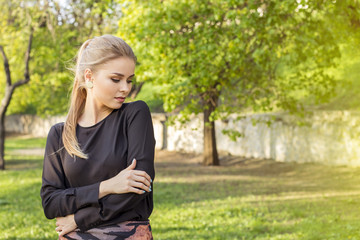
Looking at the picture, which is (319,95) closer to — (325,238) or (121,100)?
(325,238)

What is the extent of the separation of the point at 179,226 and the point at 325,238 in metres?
2.52

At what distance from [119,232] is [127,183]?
10.3 inches

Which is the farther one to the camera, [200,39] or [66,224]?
[200,39]

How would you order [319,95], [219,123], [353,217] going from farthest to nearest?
[219,123] < [319,95] < [353,217]

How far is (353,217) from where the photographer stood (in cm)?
930

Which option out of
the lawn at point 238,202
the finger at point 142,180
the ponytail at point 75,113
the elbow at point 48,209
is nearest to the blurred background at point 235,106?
the lawn at point 238,202

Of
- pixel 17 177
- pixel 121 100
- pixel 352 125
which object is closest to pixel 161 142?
pixel 17 177

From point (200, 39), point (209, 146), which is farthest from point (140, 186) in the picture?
point (209, 146)

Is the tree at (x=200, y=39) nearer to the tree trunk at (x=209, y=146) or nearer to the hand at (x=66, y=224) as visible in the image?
the tree trunk at (x=209, y=146)

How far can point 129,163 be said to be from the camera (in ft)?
8.25

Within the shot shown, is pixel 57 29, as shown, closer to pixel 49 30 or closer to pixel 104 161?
pixel 49 30

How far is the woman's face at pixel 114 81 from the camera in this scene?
2539 mm

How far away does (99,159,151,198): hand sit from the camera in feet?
7.95

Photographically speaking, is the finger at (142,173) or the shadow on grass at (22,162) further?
the shadow on grass at (22,162)
